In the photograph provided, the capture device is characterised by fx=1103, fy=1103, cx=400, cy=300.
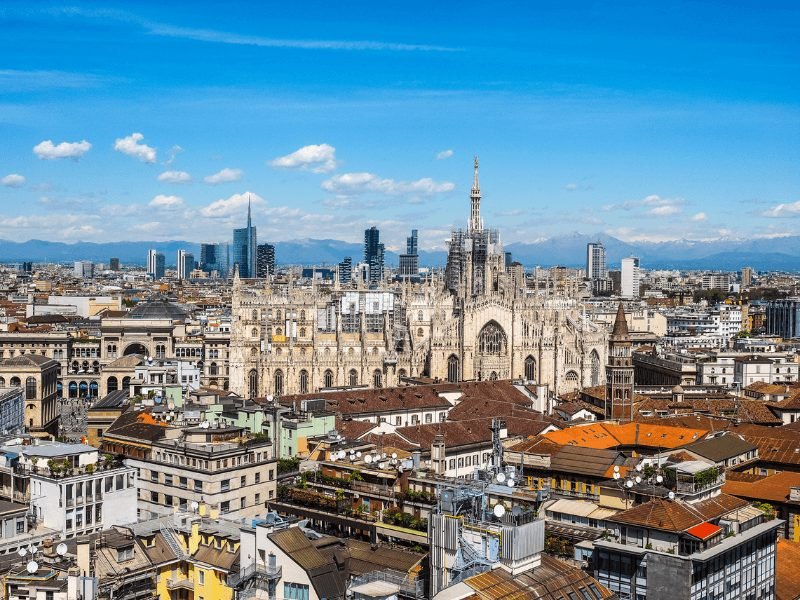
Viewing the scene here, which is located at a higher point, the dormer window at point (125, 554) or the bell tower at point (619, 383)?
the bell tower at point (619, 383)

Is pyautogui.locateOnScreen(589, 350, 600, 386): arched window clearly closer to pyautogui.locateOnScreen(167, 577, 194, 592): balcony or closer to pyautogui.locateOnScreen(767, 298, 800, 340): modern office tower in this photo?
pyautogui.locateOnScreen(767, 298, 800, 340): modern office tower

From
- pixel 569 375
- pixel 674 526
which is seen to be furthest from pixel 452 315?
pixel 674 526

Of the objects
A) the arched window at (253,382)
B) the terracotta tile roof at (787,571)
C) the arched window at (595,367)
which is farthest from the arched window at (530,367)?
the terracotta tile roof at (787,571)

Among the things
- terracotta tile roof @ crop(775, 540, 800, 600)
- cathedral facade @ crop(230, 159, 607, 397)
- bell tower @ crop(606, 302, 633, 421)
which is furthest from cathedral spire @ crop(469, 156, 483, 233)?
terracotta tile roof @ crop(775, 540, 800, 600)

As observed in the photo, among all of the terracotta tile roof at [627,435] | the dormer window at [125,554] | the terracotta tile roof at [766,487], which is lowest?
the terracotta tile roof at [766,487]

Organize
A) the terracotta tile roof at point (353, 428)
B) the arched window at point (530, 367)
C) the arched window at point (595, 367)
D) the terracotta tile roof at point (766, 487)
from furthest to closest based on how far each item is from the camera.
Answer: the arched window at point (595, 367)
the arched window at point (530, 367)
the terracotta tile roof at point (353, 428)
the terracotta tile roof at point (766, 487)

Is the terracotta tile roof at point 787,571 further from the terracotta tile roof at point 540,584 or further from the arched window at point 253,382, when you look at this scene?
the arched window at point 253,382
